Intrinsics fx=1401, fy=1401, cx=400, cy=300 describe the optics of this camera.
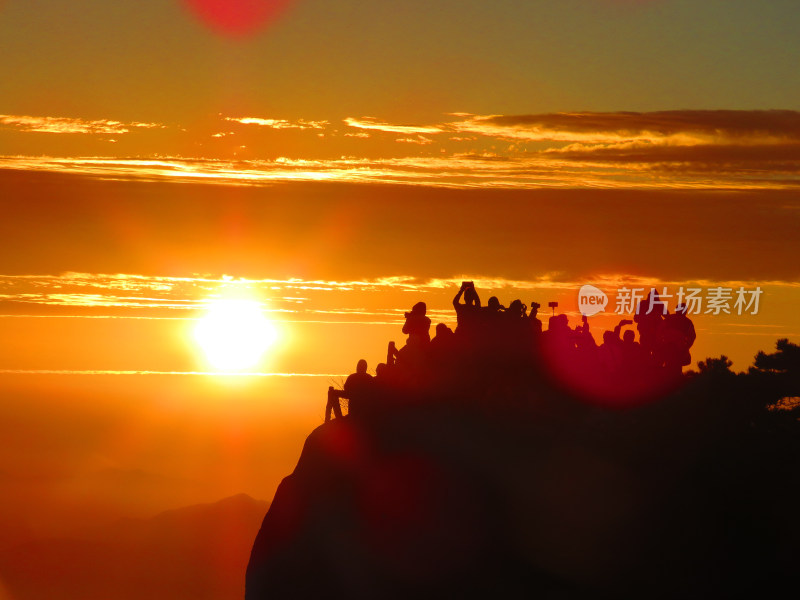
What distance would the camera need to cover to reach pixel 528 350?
37000 mm

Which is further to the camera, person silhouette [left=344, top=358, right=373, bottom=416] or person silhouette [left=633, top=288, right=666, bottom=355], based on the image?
person silhouette [left=344, top=358, right=373, bottom=416]

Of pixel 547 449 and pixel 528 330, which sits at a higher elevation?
pixel 528 330

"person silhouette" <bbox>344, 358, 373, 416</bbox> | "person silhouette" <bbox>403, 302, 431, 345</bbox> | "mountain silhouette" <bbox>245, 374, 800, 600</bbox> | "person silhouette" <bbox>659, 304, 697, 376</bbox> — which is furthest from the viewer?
"person silhouette" <bbox>344, 358, 373, 416</bbox>

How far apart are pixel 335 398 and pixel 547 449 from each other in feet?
30.2

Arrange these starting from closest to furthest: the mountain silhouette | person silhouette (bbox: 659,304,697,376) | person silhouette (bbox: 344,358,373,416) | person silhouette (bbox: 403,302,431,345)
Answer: the mountain silhouette, person silhouette (bbox: 659,304,697,376), person silhouette (bbox: 403,302,431,345), person silhouette (bbox: 344,358,373,416)

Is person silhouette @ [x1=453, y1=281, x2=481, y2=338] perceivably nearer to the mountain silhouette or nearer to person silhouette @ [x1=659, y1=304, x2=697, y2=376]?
the mountain silhouette

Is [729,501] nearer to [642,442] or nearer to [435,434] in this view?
[642,442]

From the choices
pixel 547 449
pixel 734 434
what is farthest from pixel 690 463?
pixel 547 449

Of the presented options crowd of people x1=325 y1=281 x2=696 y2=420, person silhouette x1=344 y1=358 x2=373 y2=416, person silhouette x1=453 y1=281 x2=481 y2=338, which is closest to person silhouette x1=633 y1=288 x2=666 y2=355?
crowd of people x1=325 y1=281 x2=696 y2=420

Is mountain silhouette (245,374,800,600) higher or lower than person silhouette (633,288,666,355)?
lower

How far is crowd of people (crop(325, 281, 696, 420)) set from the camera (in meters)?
35.2

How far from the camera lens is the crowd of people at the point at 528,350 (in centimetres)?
3522

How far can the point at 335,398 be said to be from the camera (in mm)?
41312

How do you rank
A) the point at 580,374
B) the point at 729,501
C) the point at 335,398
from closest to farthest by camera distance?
the point at 729,501, the point at 580,374, the point at 335,398
